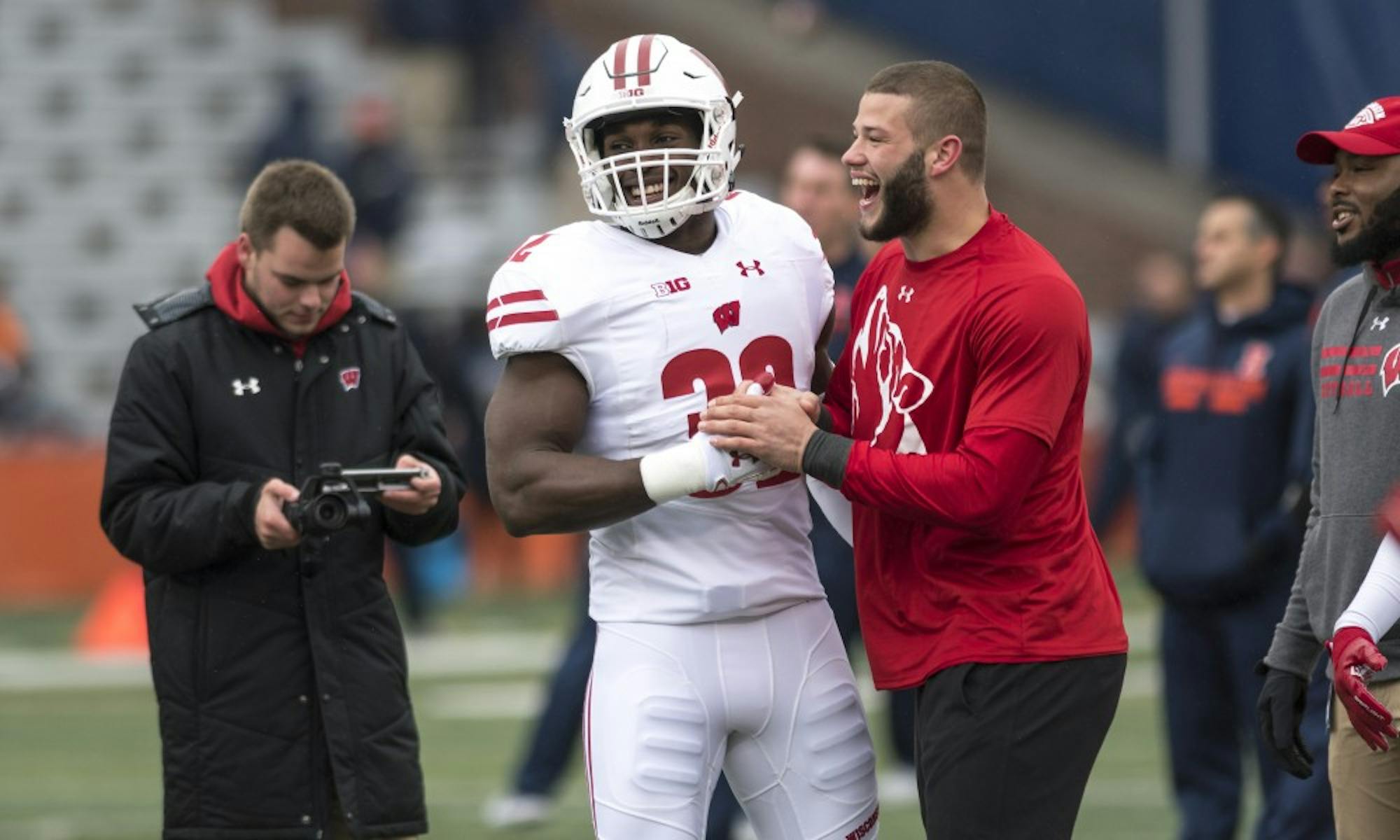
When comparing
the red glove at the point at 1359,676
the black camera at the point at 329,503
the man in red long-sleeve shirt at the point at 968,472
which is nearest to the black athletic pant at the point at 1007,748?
the man in red long-sleeve shirt at the point at 968,472

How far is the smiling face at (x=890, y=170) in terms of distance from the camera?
4.16 m

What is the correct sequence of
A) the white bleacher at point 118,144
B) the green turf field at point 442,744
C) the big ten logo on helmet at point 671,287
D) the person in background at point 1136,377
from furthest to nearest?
the white bleacher at point 118,144
the person in background at point 1136,377
the green turf field at point 442,744
the big ten logo on helmet at point 671,287

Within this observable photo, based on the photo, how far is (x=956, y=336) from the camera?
404 centimetres

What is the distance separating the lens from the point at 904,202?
164 inches

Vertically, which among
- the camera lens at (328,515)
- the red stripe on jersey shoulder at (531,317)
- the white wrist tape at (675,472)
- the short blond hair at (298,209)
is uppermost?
the short blond hair at (298,209)

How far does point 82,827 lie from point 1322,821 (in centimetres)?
426

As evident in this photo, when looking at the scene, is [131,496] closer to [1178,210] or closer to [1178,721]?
[1178,721]

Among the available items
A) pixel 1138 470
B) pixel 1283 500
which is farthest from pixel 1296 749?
pixel 1138 470

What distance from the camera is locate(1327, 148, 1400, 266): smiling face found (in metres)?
4.22

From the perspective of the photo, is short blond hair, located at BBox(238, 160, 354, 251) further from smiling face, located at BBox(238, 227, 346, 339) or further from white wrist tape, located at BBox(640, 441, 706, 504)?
white wrist tape, located at BBox(640, 441, 706, 504)

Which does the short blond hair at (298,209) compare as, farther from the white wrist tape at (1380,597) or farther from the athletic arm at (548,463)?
the white wrist tape at (1380,597)

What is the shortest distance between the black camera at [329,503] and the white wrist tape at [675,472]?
0.73 m

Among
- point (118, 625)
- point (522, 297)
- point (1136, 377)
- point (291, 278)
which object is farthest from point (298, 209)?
point (118, 625)

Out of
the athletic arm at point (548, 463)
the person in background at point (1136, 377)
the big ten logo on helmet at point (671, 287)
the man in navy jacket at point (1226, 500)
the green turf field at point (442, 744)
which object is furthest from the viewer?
the person in background at point (1136, 377)
